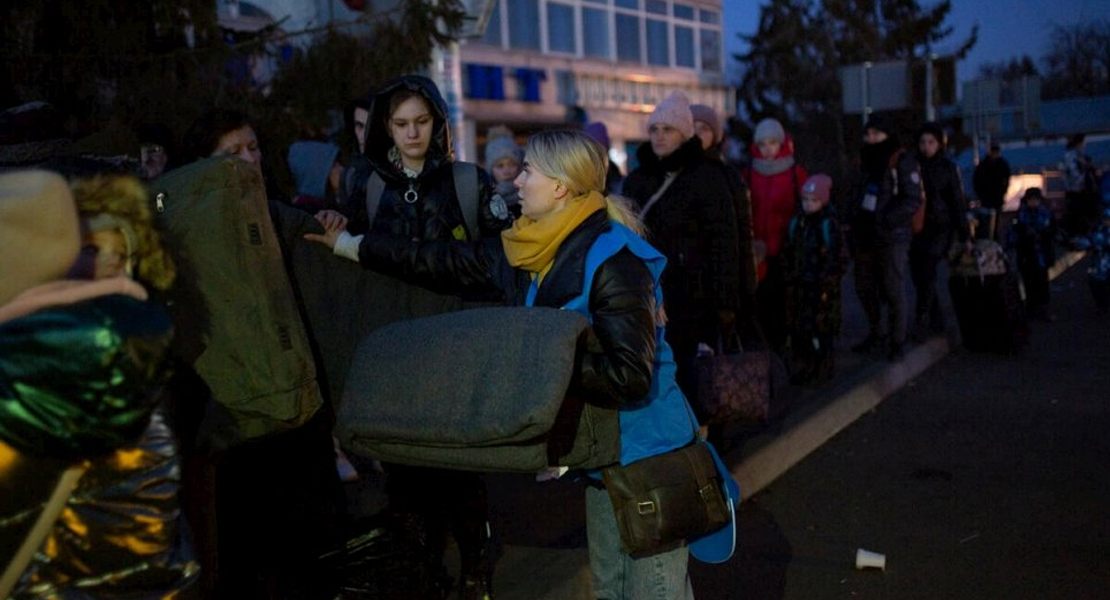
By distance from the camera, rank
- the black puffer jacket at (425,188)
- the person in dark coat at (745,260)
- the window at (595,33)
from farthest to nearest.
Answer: the window at (595,33), the person in dark coat at (745,260), the black puffer jacket at (425,188)

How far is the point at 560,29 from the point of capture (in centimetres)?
3750

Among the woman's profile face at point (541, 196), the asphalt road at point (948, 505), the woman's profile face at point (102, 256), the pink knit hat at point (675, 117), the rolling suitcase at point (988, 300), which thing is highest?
the pink knit hat at point (675, 117)

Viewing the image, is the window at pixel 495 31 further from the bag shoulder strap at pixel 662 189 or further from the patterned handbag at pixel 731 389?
the patterned handbag at pixel 731 389

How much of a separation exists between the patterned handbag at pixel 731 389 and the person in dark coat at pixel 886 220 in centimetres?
433

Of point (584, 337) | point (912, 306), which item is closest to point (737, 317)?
point (584, 337)

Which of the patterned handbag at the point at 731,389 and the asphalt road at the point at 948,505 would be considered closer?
the asphalt road at the point at 948,505

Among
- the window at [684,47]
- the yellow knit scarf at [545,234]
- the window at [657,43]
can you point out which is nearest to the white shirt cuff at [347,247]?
the yellow knit scarf at [545,234]

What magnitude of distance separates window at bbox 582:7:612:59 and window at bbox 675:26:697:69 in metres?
4.44

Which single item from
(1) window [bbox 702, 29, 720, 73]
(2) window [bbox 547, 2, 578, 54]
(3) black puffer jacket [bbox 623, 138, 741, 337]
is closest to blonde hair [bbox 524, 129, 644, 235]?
(3) black puffer jacket [bbox 623, 138, 741, 337]

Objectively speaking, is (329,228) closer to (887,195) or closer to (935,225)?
(887,195)

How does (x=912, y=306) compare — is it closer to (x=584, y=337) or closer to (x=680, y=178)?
(x=680, y=178)

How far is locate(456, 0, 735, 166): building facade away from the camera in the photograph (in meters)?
34.4

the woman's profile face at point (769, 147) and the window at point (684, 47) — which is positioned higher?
the window at point (684, 47)

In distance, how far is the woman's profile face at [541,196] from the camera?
11.5ft
